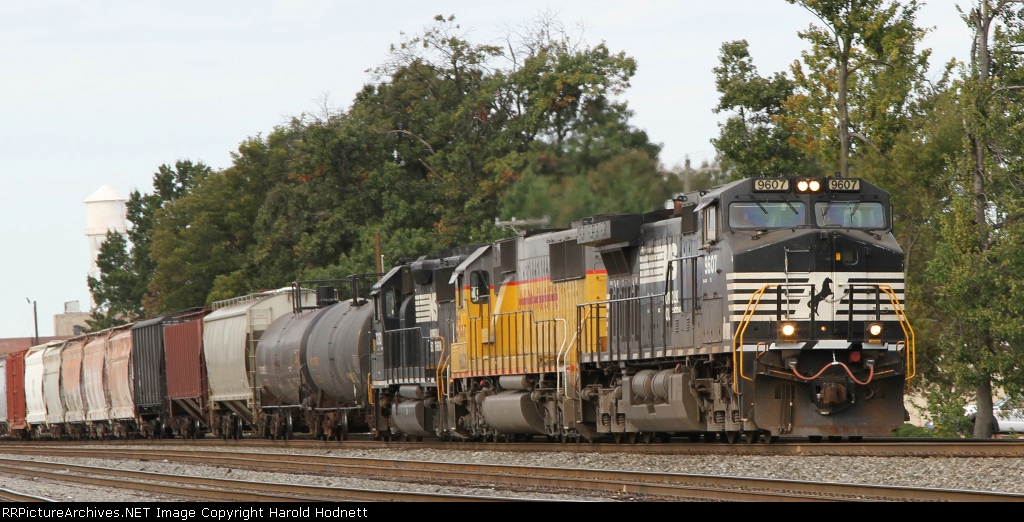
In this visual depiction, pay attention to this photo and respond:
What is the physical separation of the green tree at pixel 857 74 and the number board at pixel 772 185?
14.7 meters

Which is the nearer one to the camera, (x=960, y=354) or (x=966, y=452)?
(x=966, y=452)

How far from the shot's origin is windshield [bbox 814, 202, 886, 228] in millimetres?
16594

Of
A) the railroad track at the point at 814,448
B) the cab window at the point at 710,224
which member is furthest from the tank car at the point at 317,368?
the cab window at the point at 710,224

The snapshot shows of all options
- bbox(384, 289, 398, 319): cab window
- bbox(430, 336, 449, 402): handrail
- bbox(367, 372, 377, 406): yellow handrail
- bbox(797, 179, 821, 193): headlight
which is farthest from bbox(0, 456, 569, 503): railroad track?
bbox(384, 289, 398, 319): cab window

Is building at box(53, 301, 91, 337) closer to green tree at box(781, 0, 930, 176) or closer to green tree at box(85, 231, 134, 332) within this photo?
green tree at box(85, 231, 134, 332)

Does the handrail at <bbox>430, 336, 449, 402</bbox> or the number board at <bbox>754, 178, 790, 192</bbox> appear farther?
the handrail at <bbox>430, 336, 449, 402</bbox>

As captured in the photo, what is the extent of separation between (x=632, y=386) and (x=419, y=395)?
289 inches

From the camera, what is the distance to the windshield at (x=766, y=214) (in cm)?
1645

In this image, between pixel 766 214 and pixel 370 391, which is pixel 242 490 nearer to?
pixel 766 214

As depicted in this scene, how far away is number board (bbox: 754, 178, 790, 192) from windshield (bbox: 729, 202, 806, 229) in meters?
0.17

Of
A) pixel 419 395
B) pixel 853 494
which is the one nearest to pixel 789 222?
pixel 853 494

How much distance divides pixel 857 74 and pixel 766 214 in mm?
16908

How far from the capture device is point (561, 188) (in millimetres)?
29641

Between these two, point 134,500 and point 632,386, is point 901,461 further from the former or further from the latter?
point 134,500
